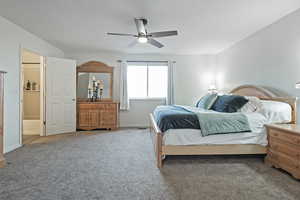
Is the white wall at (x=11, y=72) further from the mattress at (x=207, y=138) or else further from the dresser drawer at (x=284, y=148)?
the dresser drawer at (x=284, y=148)

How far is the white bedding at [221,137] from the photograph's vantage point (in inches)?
113

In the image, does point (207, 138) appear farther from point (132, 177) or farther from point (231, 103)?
point (132, 177)

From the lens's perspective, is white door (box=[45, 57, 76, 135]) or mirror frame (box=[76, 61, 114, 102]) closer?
white door (box=[45, 57, 76, 135])

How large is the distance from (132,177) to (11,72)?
3054 millimetres

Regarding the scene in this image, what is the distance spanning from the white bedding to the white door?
11.4ft

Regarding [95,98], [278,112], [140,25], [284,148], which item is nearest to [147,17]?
[140,25]

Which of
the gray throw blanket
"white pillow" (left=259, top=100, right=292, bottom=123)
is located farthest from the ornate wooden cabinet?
"white pillow" (left=259, top=100, right=292, bottom=123)

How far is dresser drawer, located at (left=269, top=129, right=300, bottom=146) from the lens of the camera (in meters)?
2.36

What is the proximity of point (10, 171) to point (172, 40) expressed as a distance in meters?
4.03

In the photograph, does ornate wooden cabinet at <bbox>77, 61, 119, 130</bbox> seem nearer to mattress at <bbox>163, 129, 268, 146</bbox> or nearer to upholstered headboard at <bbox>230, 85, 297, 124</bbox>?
mattress at <bbox>163, 129, 268, 146</bbox>

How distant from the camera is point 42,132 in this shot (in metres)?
4.92

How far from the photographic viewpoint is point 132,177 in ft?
8.02

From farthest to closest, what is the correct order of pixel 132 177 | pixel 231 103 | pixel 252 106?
pixel 231 103 < pixel 252 106 < pixel 132 177

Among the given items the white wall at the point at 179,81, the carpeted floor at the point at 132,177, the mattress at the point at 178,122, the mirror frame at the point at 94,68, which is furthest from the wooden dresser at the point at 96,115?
A: the mattress at the point at 178,122
